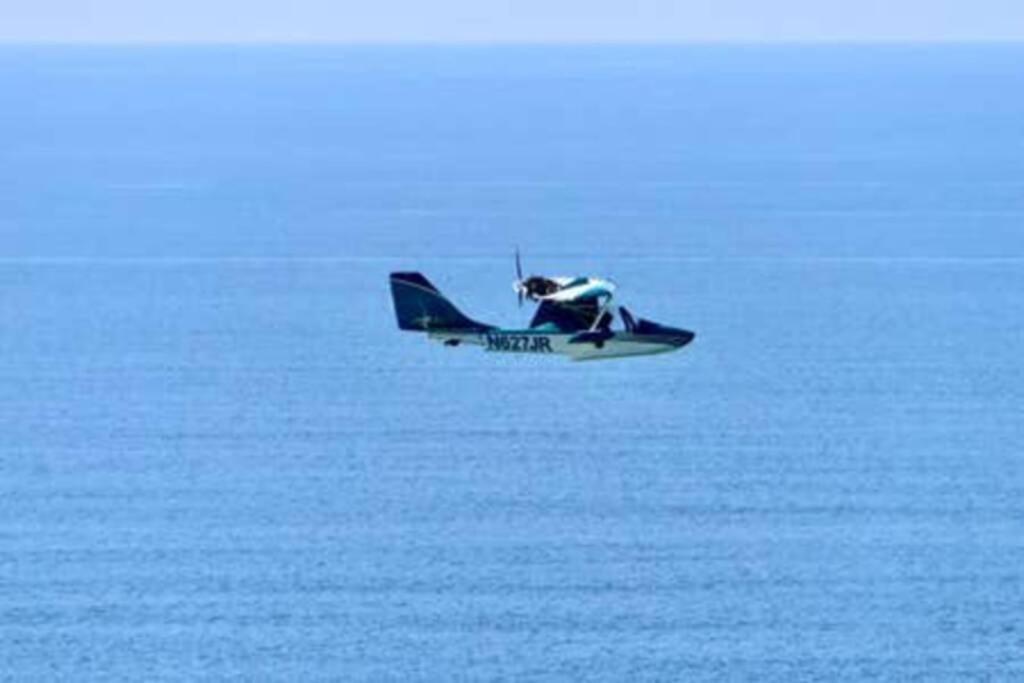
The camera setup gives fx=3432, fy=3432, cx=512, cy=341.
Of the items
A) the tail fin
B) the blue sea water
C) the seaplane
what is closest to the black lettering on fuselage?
the seaplane

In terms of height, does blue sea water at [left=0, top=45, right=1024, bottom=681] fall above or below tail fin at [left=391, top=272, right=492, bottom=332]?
below

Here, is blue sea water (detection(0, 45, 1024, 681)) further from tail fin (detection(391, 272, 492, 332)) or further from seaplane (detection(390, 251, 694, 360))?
tail fin (detection(391, 272, 492, 332))

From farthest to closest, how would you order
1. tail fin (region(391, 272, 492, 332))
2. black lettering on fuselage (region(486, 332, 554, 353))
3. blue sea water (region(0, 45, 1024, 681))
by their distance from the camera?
black lettering on fuselage (region(486, 332, 554, 353)) → tail fin (region(391, 272, 492, 332)) → blue sea water (region(0, 45, 1024, 681))

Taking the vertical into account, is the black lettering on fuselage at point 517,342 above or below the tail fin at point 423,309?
below

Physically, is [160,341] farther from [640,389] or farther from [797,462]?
[797,462]

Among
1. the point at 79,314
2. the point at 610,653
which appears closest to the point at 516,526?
the point at 610,653

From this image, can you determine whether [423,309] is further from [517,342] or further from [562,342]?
[562,342]

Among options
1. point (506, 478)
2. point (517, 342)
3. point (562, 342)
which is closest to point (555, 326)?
point (562, 342)

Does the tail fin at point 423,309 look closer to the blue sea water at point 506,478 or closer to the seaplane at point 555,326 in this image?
the seaplane at point 555,326

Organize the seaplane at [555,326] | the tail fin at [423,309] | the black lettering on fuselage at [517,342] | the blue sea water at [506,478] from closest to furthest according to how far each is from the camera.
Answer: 1. the blue sea water at [506,478]
2. the seaplane at [555,326]
3. the tail fin at [423,309]
4. the black lettering on fuselage at [517,342]

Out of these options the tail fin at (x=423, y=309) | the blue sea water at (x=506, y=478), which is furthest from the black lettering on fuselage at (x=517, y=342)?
the blue sea water at (x=506, y=478)
